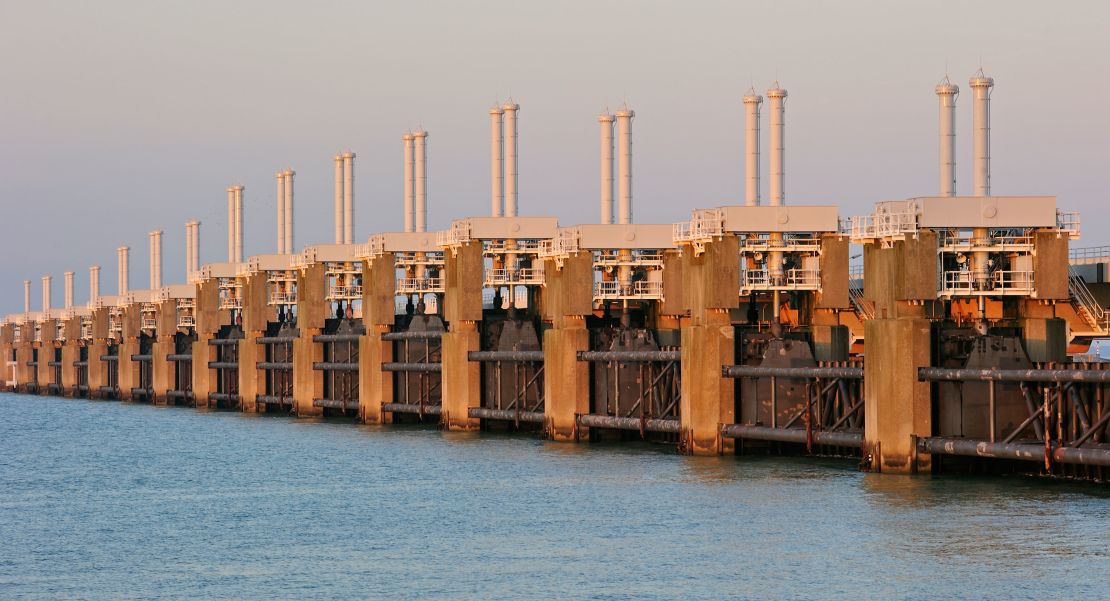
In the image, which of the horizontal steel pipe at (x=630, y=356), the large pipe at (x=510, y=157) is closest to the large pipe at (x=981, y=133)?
the horizontal steel pipe at (x=630, y=356)

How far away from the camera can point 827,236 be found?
228 ft

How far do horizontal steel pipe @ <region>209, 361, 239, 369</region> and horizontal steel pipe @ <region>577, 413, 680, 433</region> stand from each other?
56.3 m

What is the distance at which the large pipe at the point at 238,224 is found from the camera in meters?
143

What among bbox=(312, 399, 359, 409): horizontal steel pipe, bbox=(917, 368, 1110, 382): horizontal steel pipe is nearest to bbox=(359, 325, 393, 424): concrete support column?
bbox=(312, 399, 359, 409): horizontal steel pipe

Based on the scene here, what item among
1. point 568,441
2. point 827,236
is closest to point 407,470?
point 568,441

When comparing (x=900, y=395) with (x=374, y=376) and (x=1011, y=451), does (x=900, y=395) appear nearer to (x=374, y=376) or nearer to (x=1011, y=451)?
(x=1011, y=451)

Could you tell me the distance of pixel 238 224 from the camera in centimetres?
14475

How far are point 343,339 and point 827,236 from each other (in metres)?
44.0

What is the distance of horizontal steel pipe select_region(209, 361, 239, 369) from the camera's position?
12968cm

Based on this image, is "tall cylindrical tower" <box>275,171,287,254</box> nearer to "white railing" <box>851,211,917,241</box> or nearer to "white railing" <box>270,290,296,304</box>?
"white railing" <box>270,290,296,304</box>

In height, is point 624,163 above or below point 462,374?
above

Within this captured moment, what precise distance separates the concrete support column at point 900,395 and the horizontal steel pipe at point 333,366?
171 ft

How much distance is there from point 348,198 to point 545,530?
71.9m

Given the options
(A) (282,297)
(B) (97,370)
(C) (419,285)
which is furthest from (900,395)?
(B) (97,370)
